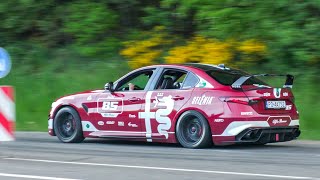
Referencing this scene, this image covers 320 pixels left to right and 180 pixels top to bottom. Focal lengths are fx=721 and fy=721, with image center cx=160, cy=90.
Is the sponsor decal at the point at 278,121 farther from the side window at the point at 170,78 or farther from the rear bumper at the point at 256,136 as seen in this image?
the side window at the point at 170,78

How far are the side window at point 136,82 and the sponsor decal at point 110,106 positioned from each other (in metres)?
0.30

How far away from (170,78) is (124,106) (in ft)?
3.38

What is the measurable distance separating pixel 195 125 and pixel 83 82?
774 cm

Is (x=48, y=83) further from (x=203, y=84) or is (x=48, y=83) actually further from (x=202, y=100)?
(x=202, y=100)

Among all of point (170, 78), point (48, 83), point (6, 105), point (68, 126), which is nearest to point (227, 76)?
point (170, 78)

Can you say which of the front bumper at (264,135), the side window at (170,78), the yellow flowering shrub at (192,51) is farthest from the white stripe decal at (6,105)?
the yellow flowering shrub at (192,51)

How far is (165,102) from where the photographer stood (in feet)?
43.1

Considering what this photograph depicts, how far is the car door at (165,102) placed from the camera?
513 inches

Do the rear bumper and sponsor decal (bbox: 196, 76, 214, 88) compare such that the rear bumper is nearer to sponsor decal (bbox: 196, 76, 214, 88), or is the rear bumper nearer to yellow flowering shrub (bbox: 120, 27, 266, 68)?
sponsor decal (bbox: 196, 76, 214, 88)

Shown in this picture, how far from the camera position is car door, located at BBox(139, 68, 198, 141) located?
42.8ft

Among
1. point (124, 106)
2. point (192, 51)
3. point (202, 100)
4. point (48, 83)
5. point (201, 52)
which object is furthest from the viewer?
point (48, 83)

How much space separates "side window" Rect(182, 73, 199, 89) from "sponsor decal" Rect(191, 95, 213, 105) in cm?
34

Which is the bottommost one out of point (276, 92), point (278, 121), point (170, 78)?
point (278, 121)

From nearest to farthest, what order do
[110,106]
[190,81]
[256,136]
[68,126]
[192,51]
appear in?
[256,136], [190,81], [110,106], [68,126], [192,51]
